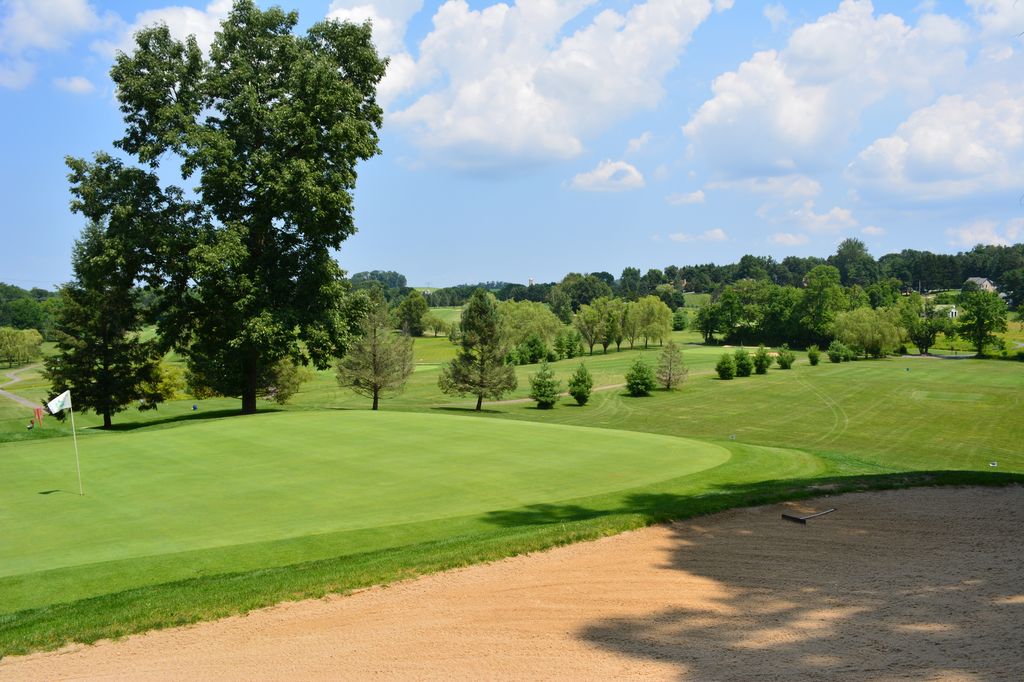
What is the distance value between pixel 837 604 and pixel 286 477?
496 inches

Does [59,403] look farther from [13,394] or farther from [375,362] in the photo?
[13,394]

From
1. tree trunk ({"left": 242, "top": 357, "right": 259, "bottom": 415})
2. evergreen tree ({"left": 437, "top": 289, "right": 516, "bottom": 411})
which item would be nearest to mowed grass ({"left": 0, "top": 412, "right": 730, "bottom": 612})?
tree trunk ({"left": 242, "top": 357, "right": 259, "bottom": 415})

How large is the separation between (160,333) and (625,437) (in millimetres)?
22260

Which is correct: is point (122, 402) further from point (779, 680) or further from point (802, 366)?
point (802, 366)

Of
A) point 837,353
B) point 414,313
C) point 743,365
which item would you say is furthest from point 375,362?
point 414,313

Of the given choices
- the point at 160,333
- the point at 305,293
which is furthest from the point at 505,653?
the point at 160,333

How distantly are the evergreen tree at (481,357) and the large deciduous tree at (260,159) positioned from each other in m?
22.4

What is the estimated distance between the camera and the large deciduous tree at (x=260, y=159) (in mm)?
28766

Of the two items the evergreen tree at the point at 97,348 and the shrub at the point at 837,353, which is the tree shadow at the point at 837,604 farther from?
the shrub at the point at 837,353

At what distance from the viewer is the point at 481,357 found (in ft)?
179

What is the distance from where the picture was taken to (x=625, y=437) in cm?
2206

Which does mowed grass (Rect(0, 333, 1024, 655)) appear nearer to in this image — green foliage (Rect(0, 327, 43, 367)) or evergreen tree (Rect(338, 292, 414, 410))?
evergreen tree (Rect(338, 292, 414, 410))

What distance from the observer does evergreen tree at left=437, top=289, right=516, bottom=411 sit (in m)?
54.1

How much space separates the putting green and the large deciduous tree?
7976mm
